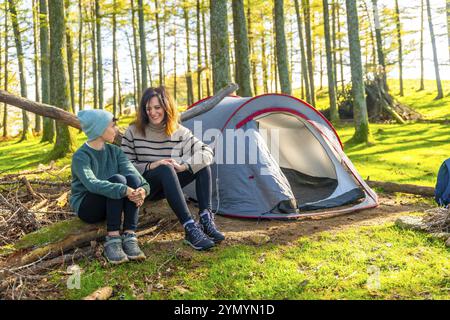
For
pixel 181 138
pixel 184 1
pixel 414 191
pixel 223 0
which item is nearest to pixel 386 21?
pixel 184 1

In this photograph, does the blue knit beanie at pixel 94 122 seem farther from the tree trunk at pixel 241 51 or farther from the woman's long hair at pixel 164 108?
the tree trunk at pixel 241 51

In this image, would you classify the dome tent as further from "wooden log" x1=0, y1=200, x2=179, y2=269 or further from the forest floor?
"wooden log" x1=0, y1=200, x2=179, y2=269

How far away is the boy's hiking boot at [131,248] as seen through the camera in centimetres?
355

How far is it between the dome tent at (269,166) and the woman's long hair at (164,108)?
3.87 feet

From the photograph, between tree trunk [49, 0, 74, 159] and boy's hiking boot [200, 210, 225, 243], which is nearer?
boy's hiking boot [200, 210, 225, 243]

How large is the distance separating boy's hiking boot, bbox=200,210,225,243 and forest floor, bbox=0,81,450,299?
0.31ft

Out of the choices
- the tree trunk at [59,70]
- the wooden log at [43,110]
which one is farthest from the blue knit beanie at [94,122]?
the tree trunk at [59,70]

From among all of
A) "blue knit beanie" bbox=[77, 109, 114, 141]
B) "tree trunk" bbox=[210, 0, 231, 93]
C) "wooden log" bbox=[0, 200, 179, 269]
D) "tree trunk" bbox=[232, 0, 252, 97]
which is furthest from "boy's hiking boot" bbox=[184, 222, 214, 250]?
"tree trunk" bbox=[232, 0, 252, 97]

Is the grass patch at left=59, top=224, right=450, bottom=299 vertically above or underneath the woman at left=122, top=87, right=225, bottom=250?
underneath

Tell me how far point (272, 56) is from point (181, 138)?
24.7m

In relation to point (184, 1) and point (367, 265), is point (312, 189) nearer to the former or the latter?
point (367, 265)

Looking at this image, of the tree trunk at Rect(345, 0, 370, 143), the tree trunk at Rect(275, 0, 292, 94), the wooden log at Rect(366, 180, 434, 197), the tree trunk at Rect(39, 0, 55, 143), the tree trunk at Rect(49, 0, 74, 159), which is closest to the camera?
the wooden log at Rect(366, 180, 434, 197)

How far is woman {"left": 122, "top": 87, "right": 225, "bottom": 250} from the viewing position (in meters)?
3.85

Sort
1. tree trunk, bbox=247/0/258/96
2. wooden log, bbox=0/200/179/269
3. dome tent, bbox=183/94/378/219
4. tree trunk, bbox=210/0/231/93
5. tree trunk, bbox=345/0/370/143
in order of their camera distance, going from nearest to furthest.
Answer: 1. wooden log, bbox=0/200/179/269
2. dome tent, bbox=183/94/378/219
3. tree trunk, bbox=210/0/231/93
4. tree trunk, bbox=345/0/370/143
5. tree trunk, bbox=247/0/258/96
